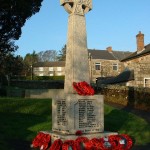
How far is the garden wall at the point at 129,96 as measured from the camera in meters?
23.8

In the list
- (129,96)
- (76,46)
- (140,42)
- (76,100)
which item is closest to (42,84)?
(140,42)

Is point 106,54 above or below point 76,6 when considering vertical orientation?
above

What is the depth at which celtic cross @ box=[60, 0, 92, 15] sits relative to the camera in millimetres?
9453

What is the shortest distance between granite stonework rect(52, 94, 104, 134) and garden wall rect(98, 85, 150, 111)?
14457 mm

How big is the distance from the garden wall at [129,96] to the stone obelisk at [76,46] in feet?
47.9

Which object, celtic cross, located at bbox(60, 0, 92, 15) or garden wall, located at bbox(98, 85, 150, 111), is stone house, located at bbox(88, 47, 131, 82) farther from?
celtic cross, located at bbox(60, 0, 92, 15)

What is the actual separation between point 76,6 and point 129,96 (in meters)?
17.2

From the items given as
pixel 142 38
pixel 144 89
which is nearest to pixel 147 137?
pixel 144 89

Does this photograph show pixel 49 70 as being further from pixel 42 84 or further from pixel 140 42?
pixel 140 42

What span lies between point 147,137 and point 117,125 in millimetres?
2105

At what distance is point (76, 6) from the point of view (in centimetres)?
948

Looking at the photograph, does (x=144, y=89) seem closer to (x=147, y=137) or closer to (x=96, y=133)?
(x=147, y=137)

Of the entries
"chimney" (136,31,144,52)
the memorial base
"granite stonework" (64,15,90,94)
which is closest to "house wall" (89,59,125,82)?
"chimney" (136,31,144,52)

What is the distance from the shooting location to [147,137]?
10.9m
